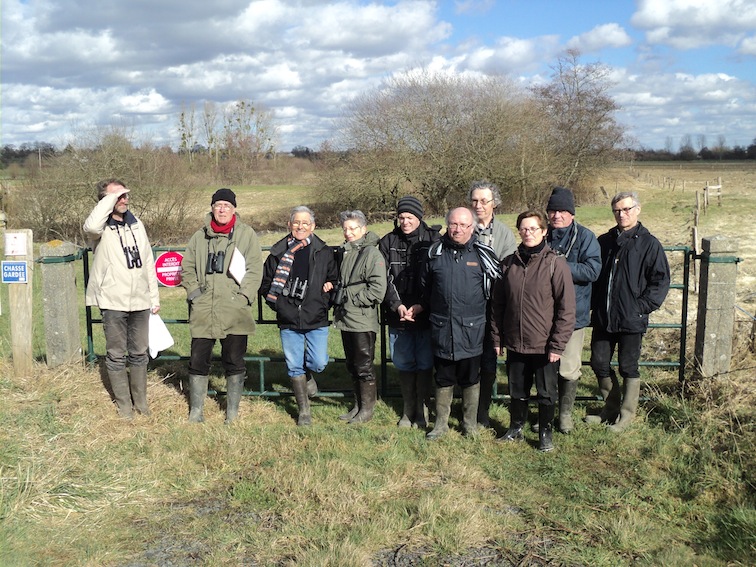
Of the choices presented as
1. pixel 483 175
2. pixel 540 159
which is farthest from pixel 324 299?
pixel 540 159

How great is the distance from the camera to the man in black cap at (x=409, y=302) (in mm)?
5273

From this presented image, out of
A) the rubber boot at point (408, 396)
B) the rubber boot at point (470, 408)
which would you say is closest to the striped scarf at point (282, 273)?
the rubber boot at point (408, 396)

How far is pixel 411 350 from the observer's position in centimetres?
539

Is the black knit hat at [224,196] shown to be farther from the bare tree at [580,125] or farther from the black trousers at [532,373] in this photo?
the bare tree at [580,125]

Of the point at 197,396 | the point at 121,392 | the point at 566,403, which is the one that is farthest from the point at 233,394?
the point at 566,403

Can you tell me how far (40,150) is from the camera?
22938 mm

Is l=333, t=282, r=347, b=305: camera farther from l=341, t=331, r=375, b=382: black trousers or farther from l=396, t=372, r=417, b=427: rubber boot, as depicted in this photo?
A: l=396, t=372, r=417, b=427: rubber boot

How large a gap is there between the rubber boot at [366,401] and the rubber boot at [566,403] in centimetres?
154

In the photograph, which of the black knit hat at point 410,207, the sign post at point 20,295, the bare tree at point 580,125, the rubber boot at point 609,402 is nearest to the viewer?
the black knit hat at point 410,207

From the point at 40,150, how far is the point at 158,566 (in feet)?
75.1

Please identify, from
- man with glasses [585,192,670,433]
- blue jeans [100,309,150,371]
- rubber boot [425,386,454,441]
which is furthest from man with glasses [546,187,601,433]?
blue jeans [100,309,150,371]

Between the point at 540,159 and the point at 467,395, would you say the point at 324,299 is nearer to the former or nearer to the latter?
the point at 467,395

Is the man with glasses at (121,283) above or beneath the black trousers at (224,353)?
above

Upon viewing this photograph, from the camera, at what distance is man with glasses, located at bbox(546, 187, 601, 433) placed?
197 inches
